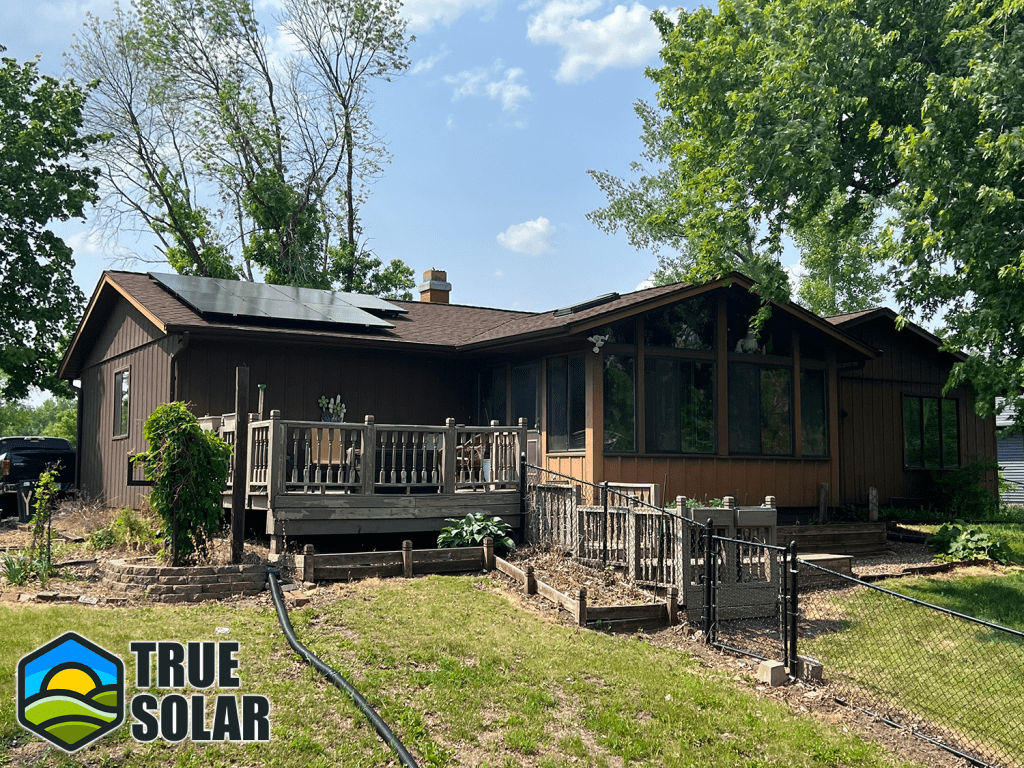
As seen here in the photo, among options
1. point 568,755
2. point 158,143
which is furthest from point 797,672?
point 158,143

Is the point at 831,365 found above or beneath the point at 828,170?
beneath

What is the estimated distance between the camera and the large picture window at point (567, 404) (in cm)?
1402

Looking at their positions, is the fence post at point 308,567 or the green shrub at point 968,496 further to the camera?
the green shrub at point 968,496

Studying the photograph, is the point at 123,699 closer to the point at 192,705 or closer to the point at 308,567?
the point at 192,705

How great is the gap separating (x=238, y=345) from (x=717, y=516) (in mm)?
8553

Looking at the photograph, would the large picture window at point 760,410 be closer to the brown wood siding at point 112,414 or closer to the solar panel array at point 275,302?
the solar panel array at point 275,302

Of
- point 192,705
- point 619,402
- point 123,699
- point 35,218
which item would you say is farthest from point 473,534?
point 35,218

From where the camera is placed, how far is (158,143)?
30516 millimetres

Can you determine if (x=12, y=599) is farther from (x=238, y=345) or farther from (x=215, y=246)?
(x=215, y=246)

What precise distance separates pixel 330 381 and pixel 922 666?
33.1ft

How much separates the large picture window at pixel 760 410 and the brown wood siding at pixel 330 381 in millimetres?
4823

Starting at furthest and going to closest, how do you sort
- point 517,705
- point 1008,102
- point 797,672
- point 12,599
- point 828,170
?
point 828,170 → point 1008,102 → point 12,599 → point 797,672 → point 517,705

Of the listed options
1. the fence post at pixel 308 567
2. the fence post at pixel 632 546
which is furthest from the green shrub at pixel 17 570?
the fence post at pixel 632 546

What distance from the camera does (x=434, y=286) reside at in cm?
2222
